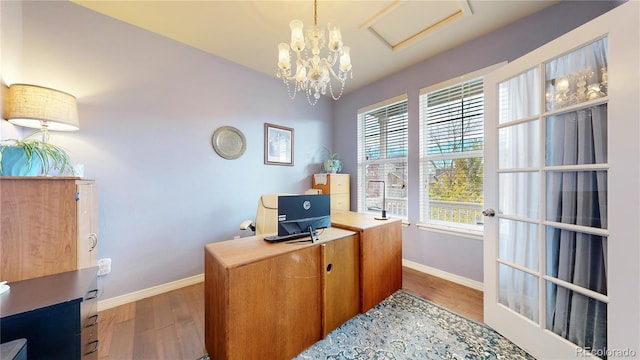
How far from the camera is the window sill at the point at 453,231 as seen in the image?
227 cm

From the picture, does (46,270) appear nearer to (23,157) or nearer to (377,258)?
(23,157)

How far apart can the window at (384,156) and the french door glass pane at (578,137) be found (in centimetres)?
161

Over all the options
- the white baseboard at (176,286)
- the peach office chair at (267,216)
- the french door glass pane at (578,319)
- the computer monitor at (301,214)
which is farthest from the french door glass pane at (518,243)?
the peach office chair at (267,216)

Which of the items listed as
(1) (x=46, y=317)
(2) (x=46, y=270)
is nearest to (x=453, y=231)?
(1) (x=46, y=317)

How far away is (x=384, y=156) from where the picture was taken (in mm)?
3213

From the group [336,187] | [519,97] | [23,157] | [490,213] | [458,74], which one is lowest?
[490,213]

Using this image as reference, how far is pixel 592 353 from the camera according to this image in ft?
3.78

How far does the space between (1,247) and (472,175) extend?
3541 mm

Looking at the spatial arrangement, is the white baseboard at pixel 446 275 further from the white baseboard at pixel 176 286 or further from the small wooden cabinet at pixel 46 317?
the small wooden cabinet at pixel 46 317

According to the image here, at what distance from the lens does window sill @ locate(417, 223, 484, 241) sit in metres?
2.27

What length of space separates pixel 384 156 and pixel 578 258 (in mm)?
2209

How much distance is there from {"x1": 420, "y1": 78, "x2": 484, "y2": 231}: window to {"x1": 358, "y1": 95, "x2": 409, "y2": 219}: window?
0.29 metres

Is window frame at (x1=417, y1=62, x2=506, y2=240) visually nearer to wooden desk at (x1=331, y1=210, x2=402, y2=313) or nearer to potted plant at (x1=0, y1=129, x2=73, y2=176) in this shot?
wooden desk at (x1=331, y1=210, x2=402, y2=313)

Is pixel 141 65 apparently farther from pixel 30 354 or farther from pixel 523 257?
pixel 523 257
